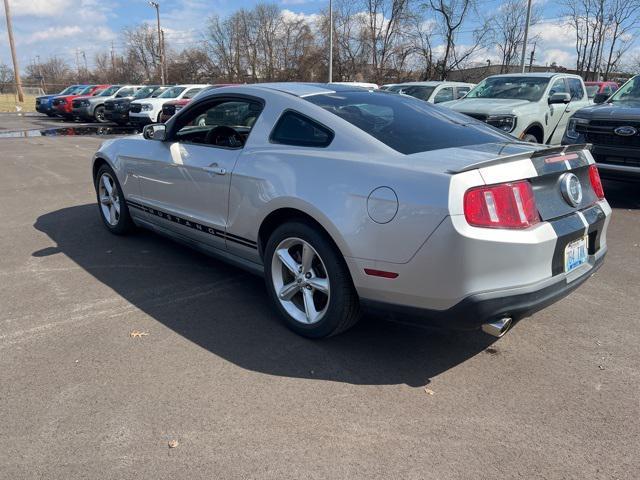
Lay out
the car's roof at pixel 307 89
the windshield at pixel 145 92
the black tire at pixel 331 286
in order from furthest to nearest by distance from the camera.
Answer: the windshield at pixel 145 92 → the car's roof at pixel 307 89 → the black tire at pixel 331 286

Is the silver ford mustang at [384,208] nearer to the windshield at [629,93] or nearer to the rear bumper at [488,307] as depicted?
the rear bumper at [488,307]

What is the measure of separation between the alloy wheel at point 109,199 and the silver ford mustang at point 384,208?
5.35ft

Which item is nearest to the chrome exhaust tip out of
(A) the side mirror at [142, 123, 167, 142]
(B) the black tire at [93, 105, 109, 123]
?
(A) the side mirror at [142, 123, 167, 142]

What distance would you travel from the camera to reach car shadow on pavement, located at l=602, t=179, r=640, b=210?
7626 mm

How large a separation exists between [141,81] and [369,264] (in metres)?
84.6

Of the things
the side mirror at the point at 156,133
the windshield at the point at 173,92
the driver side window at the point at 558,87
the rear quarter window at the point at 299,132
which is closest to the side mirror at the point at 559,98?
the driver side window at the point at 558,87

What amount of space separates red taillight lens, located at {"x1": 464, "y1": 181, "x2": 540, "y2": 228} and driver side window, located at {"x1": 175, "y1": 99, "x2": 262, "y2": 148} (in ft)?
6.18

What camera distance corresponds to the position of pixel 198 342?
11.2ft

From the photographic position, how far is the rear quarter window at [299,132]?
3.35 m

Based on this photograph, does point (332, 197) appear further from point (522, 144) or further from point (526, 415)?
point (526, 415)

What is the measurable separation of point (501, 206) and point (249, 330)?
6.16 feet

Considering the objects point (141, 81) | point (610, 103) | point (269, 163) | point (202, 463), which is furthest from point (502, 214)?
point (141, 81)

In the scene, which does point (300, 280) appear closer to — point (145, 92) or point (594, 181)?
point (594, 181)

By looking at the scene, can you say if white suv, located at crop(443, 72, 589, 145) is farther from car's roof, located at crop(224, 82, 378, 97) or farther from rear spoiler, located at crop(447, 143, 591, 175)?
rear spoiler, located at crop(447, 143, 591, 175)
